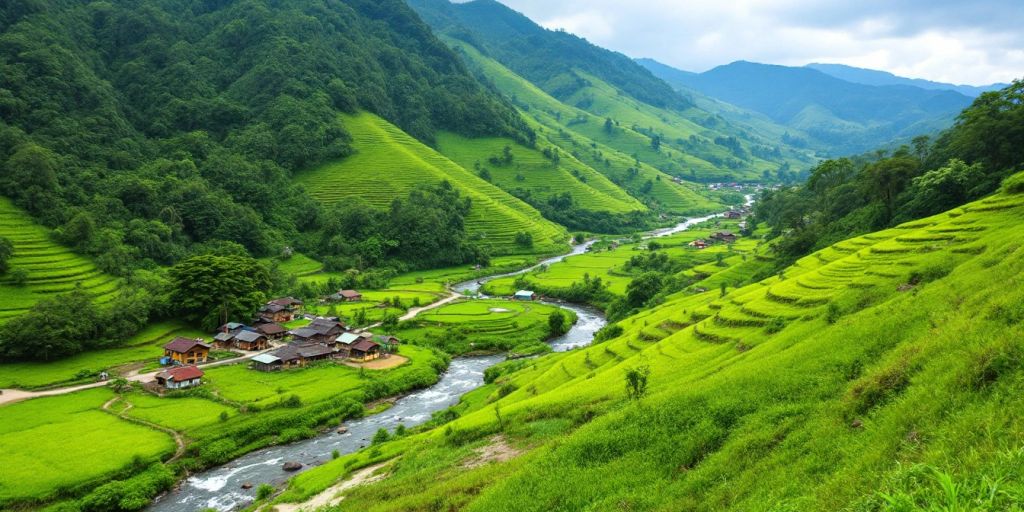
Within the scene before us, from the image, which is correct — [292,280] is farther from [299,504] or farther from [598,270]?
[299,504]

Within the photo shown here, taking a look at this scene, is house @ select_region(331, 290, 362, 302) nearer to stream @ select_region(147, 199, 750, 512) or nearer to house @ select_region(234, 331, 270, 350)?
house @ select_region(234, 331, 270, 350)

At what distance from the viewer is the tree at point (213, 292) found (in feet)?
213

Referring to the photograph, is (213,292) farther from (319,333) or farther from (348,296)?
(348,296)

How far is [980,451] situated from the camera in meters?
9.41

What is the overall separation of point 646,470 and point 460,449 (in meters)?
12.2

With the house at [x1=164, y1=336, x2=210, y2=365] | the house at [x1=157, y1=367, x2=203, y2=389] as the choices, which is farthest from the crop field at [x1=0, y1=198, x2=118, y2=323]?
the house at [x1=157, y1=367, x2=203, y2=389]

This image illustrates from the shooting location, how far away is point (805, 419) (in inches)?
615

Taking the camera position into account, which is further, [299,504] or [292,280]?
[292,280]

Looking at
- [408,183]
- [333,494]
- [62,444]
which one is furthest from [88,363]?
[408,183]

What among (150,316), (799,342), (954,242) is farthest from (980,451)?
(150,316)

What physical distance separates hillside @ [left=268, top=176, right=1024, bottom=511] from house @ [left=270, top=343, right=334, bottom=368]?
1042 inches

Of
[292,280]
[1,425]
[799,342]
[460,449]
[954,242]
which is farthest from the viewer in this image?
[292,280]

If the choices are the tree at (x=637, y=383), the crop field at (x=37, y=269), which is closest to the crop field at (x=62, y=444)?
the crop field at (x=37, y=269)

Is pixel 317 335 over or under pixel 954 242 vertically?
under
